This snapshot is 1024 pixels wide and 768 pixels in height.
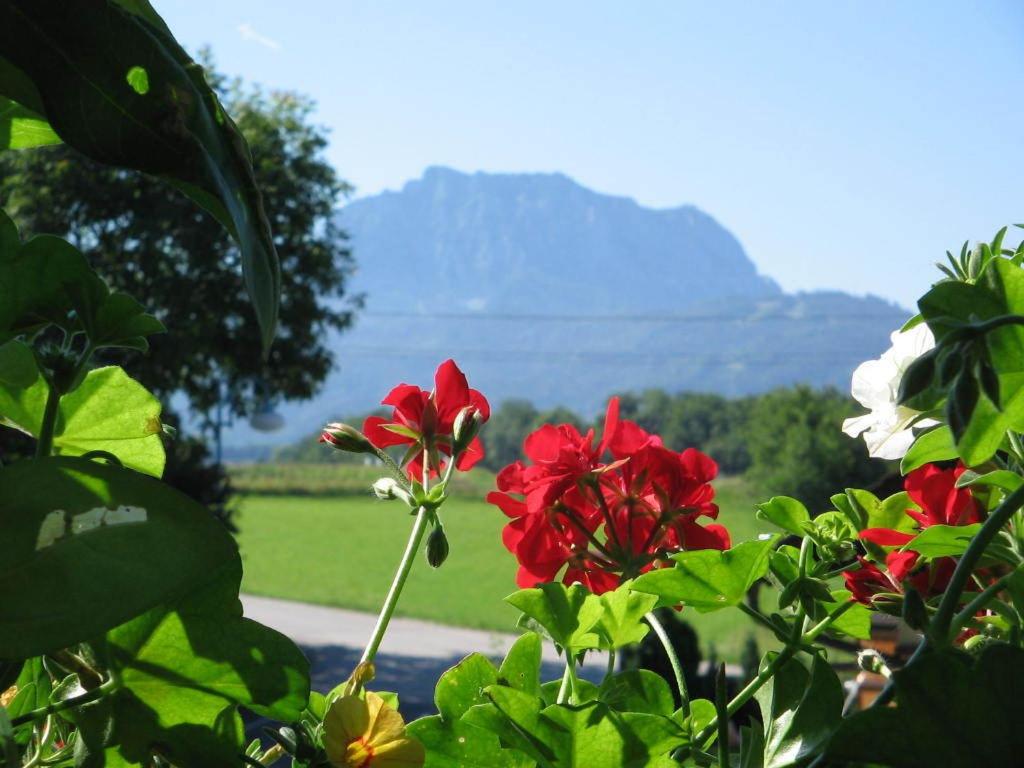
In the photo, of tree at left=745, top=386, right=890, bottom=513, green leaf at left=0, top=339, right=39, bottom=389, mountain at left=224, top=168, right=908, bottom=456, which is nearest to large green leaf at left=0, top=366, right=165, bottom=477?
green leaf at left=0, top=339, right=39, bottom=389

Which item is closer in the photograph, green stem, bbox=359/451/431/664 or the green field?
green stem, bbox=359/451/431/664

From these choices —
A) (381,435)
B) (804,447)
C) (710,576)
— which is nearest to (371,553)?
(804,447)

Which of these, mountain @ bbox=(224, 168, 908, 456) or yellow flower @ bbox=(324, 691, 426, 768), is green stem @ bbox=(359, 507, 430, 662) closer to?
yellow flower @ bbox=(324, 691, 426, 768)

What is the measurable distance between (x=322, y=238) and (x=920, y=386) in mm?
7561

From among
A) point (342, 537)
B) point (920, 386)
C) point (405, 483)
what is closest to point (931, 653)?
point (920, 386)

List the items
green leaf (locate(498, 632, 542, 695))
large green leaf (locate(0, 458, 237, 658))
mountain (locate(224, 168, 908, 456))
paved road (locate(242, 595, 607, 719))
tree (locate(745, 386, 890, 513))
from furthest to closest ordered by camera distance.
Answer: mountain (locate(224, 168, 908, 456)) → tree (locate(745, 386, 890, 513)) → paved road (locate(242, 595, 607, 719)) → green leaf (locate(498, 632, 542, 695)) → large green leaf (locate(0, 458, 237, 658))

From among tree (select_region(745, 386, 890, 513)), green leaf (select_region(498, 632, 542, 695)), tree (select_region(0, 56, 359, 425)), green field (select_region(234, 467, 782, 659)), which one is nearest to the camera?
green leaf (select_region(498, 632, 542, 695))

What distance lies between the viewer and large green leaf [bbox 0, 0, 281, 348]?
0.60 feet

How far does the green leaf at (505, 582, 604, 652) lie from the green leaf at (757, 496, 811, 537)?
6cm

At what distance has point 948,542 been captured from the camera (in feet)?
0.84

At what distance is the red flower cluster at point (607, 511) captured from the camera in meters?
0.33

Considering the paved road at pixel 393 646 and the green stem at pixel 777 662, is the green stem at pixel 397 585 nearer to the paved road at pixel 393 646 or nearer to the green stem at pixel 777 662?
the green stem at pixel 777 662

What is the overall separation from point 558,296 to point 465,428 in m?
76.8

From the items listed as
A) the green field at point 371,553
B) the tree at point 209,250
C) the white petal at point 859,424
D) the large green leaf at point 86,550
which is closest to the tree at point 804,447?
the green field at point 371,553
